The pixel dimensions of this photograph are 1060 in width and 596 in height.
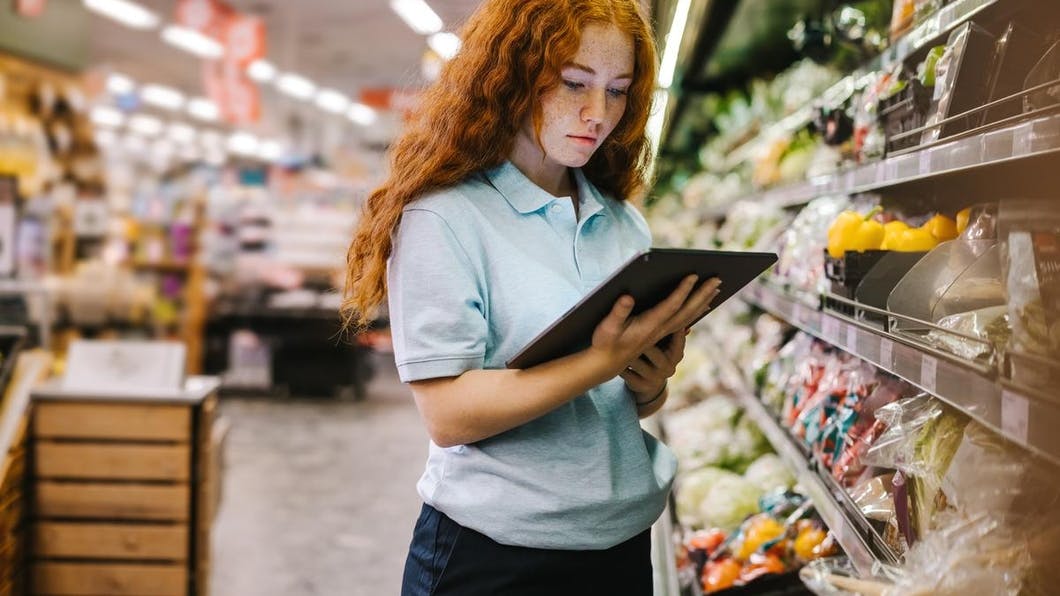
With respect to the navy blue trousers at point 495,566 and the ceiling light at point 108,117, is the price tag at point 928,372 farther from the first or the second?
the ceiling light at point 108,117

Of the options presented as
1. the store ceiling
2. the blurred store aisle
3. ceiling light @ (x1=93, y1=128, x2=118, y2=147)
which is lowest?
the blurred store aisle

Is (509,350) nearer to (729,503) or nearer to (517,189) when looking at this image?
(517,189)

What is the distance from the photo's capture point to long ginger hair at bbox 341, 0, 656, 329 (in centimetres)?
141

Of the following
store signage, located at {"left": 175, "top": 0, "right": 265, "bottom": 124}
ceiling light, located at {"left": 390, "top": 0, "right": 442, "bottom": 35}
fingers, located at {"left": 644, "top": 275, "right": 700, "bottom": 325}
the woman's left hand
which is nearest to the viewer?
fingers, located at {"left": 644, "top": 275, "right": 700, "bottom": 325}

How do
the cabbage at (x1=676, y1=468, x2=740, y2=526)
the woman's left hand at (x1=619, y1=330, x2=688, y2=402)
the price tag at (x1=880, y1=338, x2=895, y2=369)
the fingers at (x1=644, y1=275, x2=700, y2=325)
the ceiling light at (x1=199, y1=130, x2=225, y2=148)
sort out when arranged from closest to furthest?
the fingers at (x1=644, y1=275, x2=700, y2=325) → the price tag at (x1=880, y1=338, x2=895, y2=369) → the woman's left hand at (x1=619, y1=330, x2=688, y2=402) → the cabbage at (x1=676, y1=468, x2=740, y2=526) → the ceiling light at (x1=199, y1=130, x2=225, y2=148)

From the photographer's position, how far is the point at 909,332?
1448 mm

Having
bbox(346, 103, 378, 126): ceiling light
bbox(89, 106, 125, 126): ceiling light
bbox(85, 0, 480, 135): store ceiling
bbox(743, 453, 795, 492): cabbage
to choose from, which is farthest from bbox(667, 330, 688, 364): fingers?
bbox(89, 106, 125, 126): ceiling light

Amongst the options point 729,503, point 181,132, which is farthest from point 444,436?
point 181,132

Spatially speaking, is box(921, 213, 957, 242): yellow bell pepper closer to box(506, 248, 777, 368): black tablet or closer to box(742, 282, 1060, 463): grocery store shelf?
box(742, 282, 1060, 463): grocery store shelf

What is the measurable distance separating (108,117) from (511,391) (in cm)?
1934

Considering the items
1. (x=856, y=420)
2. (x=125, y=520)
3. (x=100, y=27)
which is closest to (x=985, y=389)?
(x=856, y=420)

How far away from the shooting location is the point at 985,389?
3.34 feet

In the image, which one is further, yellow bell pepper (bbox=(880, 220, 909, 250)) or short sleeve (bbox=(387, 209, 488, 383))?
yellow bell pepper (bbox=(880, 220, 909, 250))

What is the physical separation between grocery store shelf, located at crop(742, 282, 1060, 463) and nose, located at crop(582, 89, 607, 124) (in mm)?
568
